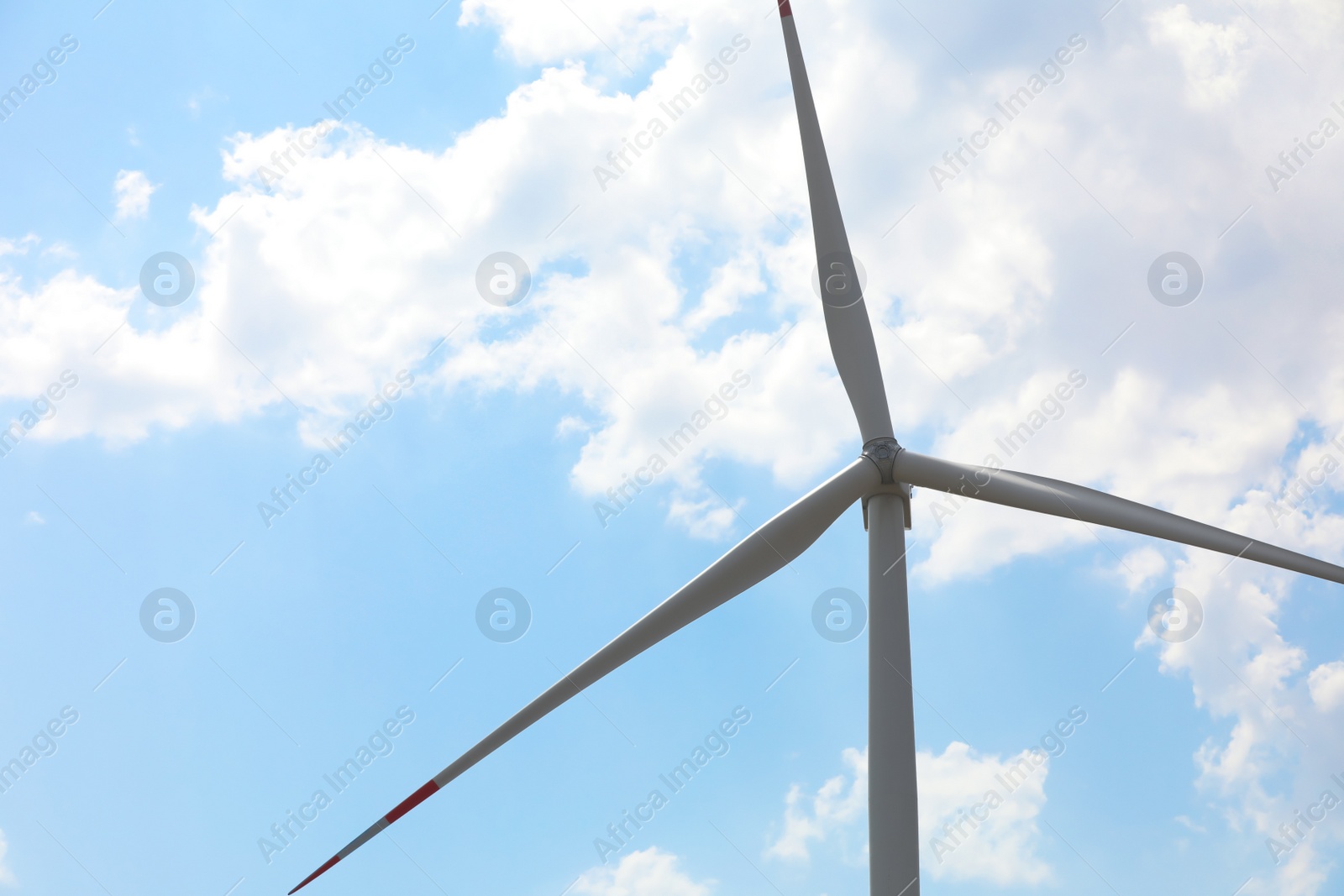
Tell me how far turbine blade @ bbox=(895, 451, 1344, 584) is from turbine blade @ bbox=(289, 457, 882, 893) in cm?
98

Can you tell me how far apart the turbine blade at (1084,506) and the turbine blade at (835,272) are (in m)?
2.04

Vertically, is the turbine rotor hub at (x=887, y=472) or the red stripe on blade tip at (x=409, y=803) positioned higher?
the turbine rotor hub at (x=887, y=472)

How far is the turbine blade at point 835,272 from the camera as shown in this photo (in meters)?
21.2

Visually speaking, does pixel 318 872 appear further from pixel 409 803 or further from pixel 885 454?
pixel 885 454

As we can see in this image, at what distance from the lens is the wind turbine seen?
55.2 ft

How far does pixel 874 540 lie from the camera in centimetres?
1964

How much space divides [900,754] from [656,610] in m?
5.28

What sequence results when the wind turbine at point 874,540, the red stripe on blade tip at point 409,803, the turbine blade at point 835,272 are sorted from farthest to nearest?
the turbine blade at point 835,272 → the red stripe on blade tip at point 409,803 → the wind turbine at point 874,540

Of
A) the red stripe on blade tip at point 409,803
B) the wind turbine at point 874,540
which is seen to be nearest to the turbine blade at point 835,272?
the wind turbine at point 874,540

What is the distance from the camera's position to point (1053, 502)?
18.8m

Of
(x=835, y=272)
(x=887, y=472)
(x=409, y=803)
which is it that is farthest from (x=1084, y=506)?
(x=409, y=803)

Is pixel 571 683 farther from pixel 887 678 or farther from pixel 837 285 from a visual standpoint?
pixel 837 285

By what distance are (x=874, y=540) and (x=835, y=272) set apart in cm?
539

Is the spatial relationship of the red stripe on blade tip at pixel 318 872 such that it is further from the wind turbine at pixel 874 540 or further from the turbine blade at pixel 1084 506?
the turbine blade at pixel 1084 506
